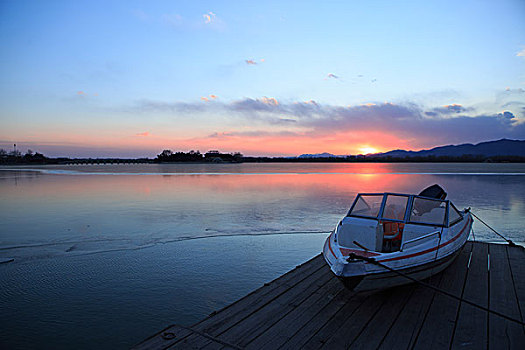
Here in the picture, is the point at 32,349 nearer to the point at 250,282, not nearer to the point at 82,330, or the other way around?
the point at 82,330

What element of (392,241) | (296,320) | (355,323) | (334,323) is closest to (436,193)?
(392,241)

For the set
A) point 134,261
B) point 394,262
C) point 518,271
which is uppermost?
point 394,262

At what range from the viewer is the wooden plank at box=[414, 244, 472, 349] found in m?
3.75

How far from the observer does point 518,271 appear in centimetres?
634

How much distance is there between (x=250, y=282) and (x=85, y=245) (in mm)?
5567

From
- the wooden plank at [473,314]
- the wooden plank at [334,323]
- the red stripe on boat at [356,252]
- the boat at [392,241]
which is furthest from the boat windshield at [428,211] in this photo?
the wooden plank at [334,323]

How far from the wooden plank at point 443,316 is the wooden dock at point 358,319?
11 mm

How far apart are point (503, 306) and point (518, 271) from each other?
2200 mm

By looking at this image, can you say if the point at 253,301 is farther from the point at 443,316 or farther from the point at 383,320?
the point at 443,316

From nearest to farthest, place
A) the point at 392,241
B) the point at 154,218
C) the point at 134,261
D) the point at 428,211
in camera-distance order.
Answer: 1. the point at 392,241
2. the point at 428,211
3. the point at 134,261
4. the point at 154,218

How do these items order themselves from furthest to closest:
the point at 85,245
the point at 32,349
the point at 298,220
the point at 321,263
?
the point at 298,220, the point at 85,245, the point at 321,263, the point at 32,349

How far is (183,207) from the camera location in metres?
16.7

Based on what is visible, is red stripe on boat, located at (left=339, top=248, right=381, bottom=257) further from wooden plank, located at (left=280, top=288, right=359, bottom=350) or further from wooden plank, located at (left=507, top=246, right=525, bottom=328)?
wooden plank, located at (left=507, top=246, right=525, bottom=328)

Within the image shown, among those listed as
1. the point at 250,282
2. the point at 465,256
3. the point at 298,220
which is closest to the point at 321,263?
the point at 250,282
